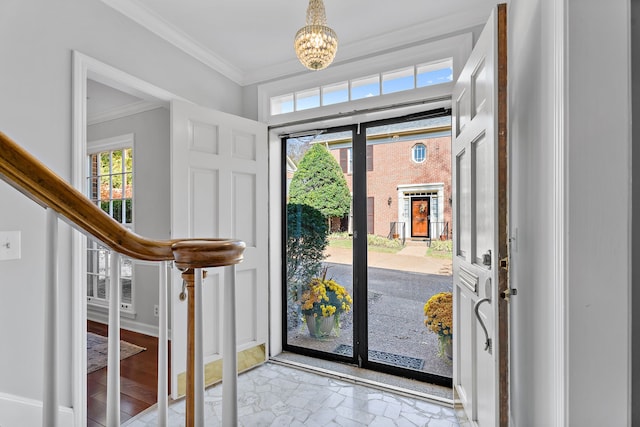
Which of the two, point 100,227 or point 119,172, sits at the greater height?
point 119,172

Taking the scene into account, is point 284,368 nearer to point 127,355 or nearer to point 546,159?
point 127,355

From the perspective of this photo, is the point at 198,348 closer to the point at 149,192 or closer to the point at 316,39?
the point at 316,39

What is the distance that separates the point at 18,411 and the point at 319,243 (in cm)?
207

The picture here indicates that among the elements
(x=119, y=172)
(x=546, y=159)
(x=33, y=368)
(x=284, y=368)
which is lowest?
(x=284, y=368)

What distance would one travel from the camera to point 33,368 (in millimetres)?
1564

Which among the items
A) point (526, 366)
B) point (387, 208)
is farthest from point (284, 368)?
point (526, 366)

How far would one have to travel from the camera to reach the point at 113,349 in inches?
27.2

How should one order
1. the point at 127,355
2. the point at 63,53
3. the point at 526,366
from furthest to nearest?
1. the point at 127,355
2. the point at 63,53
3. the point at 526,366

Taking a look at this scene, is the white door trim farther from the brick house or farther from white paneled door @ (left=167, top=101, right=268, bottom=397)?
white paneled door @ (left=167, top=101, right=268, bottom=397)

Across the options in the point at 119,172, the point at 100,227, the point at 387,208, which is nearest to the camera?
the point at 100,227

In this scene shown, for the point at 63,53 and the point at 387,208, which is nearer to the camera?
the point at 63,53

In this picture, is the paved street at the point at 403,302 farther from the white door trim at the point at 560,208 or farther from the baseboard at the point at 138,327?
the baseboard at the point at 138,327

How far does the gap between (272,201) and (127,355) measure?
1.86 metres

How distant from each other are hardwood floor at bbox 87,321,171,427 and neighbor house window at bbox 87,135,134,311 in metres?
0.90
